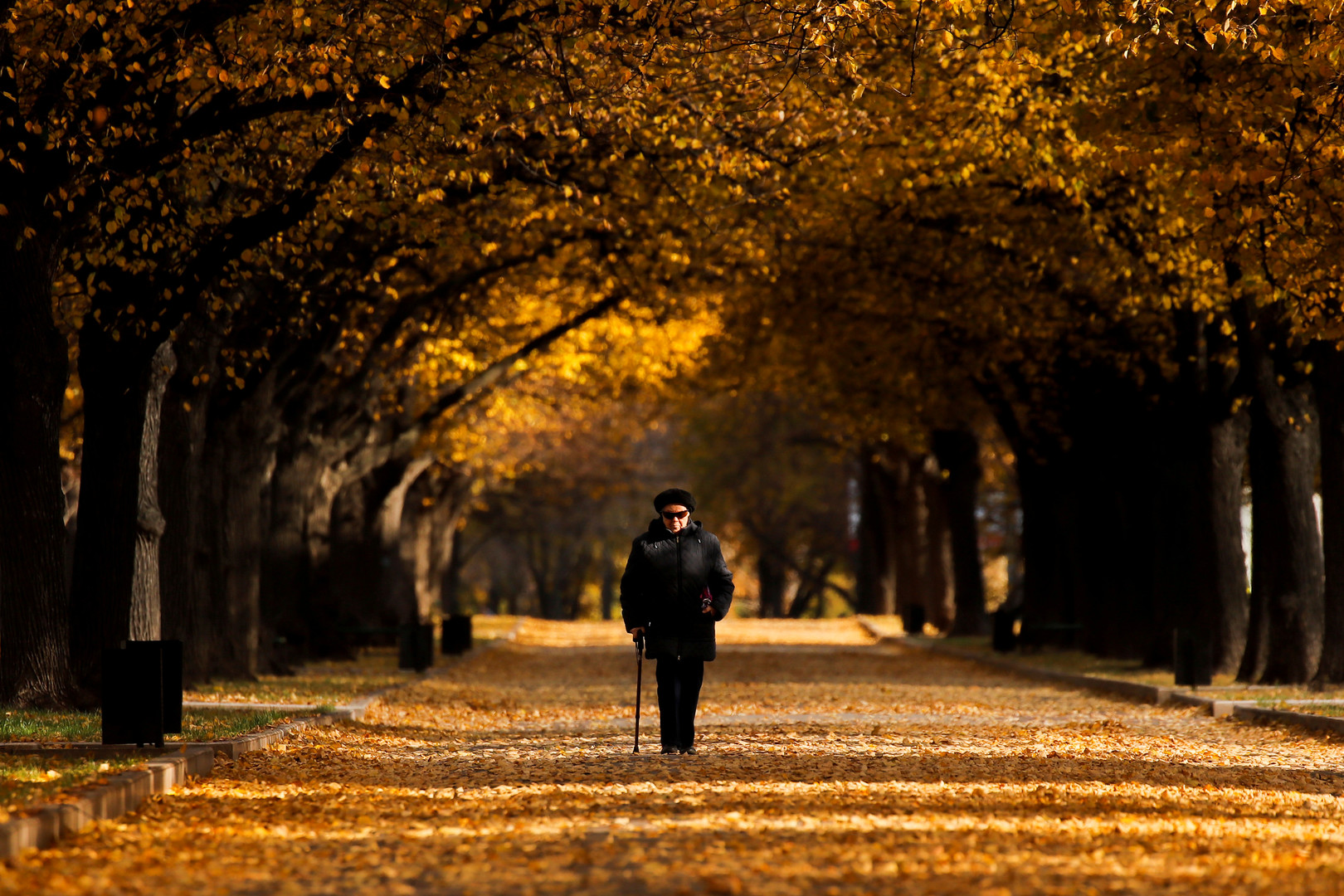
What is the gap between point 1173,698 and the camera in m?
18.1

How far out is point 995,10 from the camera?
1584 centimetres

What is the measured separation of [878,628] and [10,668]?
3094cm

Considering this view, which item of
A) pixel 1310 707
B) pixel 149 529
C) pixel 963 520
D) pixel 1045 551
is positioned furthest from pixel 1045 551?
pixel 149 529

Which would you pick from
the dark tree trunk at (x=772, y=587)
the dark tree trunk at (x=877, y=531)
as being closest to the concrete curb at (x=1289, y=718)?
the dark tree trunk at (x=877, y=531)

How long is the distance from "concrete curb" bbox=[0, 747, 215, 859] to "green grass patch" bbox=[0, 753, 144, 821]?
0.13 meters

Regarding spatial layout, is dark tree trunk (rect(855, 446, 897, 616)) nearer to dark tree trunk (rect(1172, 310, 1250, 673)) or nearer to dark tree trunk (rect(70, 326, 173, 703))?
dark tree trunk (rect(1172, 310, 1250, 673))

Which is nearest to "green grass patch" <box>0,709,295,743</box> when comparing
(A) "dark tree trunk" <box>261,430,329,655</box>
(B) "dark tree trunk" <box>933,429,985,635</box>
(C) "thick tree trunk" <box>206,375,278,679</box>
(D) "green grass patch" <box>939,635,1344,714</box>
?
(C) "thick tree trunk" <box>206,375,278,679</box>

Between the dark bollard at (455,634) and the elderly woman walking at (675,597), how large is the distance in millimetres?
17443

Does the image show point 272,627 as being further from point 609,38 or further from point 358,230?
point 609,38

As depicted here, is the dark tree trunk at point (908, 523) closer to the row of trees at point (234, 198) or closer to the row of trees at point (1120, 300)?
the row of trees at point (1120, 300)

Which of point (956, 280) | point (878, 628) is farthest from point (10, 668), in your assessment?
point (878, 628)

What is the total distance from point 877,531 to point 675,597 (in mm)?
38837

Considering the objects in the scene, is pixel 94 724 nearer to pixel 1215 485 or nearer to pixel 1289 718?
pixel 1289 718

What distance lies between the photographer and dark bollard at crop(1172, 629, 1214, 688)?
1839cm
